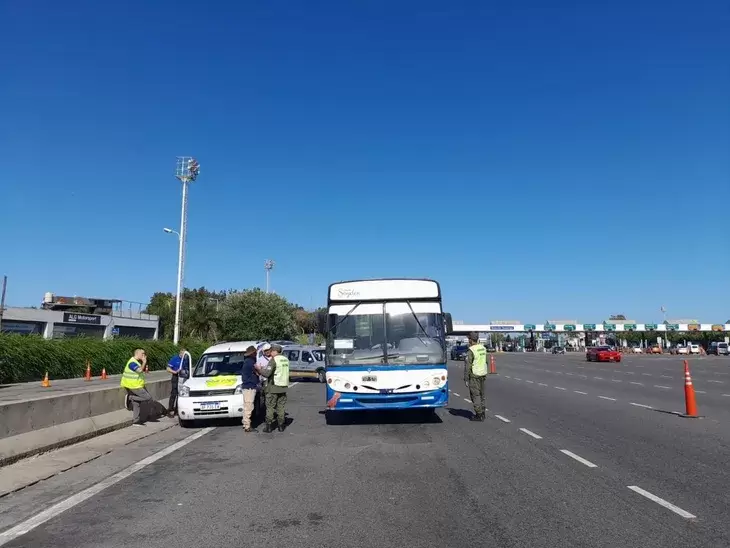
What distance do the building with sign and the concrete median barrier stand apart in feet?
101

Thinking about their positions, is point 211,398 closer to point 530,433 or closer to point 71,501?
point 71,501

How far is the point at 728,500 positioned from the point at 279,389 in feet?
26.8

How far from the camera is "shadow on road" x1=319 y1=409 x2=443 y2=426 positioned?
1321cm

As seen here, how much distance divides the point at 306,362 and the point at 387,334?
18.7m

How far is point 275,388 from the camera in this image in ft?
40.1

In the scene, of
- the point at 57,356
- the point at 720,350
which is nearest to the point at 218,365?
the point at 57,356

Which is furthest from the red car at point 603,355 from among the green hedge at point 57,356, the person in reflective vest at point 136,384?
the person in reflective vest at point 136,384

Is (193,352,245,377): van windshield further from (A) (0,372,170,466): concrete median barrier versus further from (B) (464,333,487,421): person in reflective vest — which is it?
(B) (464,333,487,421): person in reflective vest

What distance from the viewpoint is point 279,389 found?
1225 centimetres

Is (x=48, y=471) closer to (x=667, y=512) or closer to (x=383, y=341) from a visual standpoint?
(x=383, y=341)

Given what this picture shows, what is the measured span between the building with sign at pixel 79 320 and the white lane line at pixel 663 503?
40.2m

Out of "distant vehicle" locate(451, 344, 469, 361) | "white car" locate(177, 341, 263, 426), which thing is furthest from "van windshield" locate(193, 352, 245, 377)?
"distant vehicle" locate(451, 344, 469, 361)

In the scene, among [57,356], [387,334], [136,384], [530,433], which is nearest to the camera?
A: [530,433]

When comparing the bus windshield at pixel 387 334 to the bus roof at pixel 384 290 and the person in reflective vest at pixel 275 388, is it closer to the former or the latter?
the bus roof at pixel 384 290
